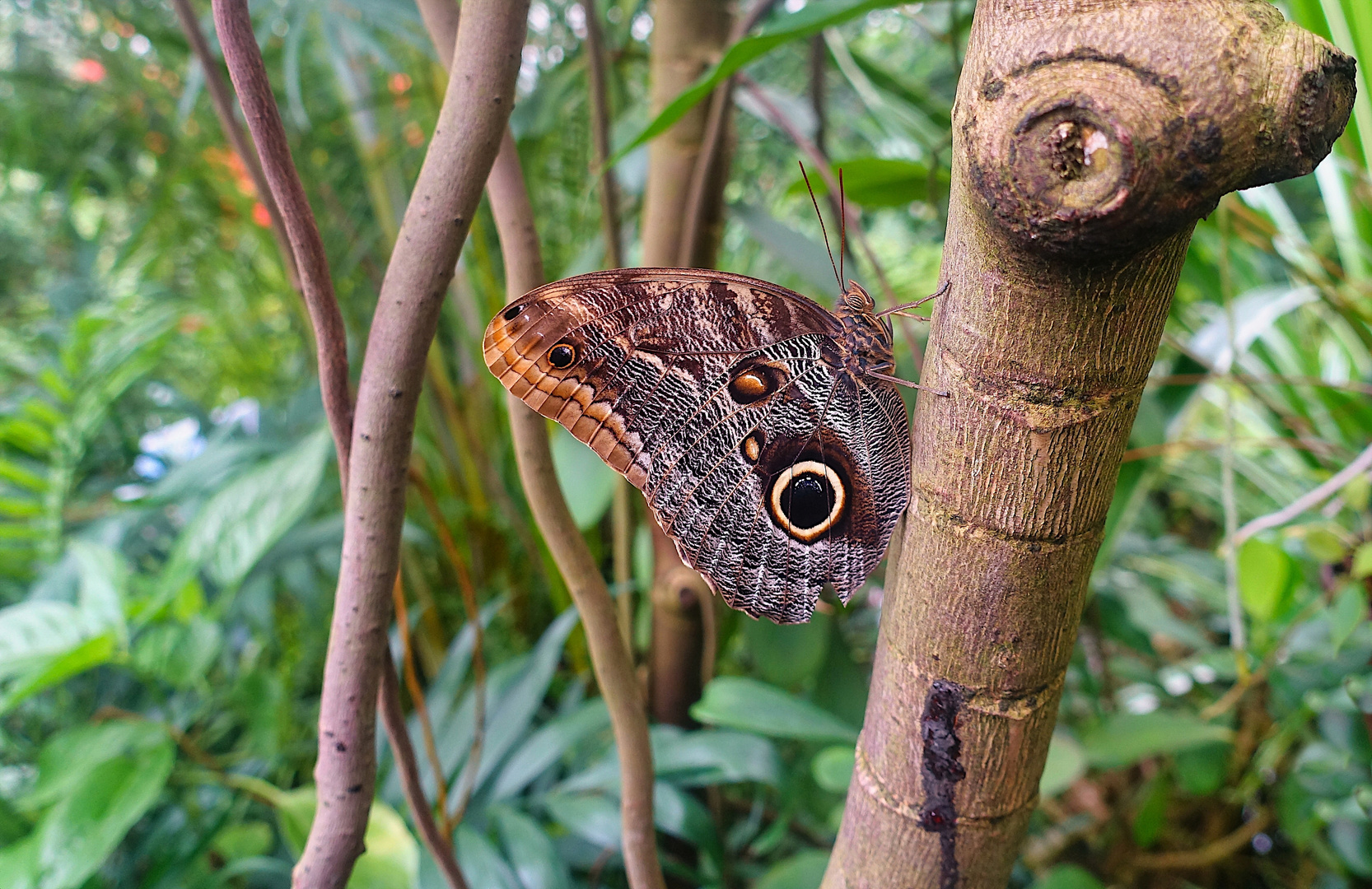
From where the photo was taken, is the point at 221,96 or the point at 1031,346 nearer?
the point at 1031,346

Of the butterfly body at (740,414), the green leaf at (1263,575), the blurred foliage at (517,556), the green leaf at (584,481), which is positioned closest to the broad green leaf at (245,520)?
the blurred foliage at (517,556)

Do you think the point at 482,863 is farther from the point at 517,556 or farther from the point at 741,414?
the point at 517,556

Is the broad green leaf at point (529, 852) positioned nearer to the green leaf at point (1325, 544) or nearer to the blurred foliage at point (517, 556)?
the blurred foliage at point (517, 556)

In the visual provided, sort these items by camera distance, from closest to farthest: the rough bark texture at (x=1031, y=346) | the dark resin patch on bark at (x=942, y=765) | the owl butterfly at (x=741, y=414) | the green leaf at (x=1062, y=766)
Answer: the rough bark texture at (x=1031, y=346) → the dark resin patch on bark at (x=942, y=765) → the owl butterfly at (x=741, y=414) → the green leaf at (x=1062, y=766)

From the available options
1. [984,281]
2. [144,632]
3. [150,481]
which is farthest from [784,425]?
[150,481]

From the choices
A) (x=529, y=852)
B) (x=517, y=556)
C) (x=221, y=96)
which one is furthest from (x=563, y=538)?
(x=517, y=556)
